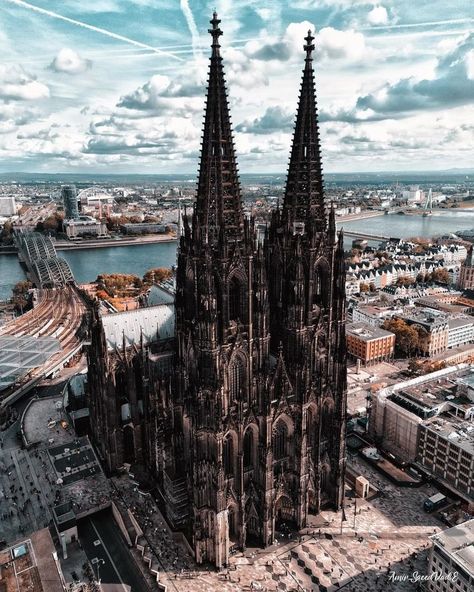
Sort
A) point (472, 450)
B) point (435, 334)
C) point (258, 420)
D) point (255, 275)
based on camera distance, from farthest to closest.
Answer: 1. point (435, 334)
2. point (472, 450)
3. point (258, 420)
4. point (255, 275)

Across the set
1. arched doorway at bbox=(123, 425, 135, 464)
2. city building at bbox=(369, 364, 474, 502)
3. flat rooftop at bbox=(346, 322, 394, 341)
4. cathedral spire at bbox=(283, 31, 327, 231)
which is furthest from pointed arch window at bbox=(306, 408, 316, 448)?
flat rooftop at bbox=(346, 322, 394, 341)

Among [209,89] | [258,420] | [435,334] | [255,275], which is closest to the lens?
[209,89]

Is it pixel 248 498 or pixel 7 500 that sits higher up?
pixel 248 498

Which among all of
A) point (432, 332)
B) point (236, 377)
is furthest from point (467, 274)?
point (236, 377)

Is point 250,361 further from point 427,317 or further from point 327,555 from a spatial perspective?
point 427,317

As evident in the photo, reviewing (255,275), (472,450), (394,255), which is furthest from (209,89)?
(394,255)

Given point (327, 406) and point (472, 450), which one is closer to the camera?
point (327, 406)

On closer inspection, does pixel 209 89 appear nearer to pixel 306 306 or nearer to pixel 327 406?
pixel 306 306

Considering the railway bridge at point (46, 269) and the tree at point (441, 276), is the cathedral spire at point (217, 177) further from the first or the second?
the tree at point (441, 276)
